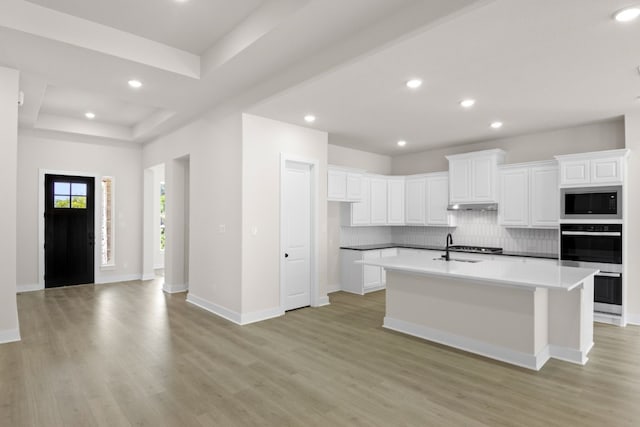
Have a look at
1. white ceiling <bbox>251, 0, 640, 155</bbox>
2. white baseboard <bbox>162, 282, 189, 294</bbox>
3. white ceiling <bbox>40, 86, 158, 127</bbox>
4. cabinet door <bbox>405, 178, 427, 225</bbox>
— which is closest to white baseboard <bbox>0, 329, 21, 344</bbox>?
white baseboard <bbox>162, 282, 189, 294</bbox>

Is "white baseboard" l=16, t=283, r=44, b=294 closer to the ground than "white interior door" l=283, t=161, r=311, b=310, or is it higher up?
closer to the ground

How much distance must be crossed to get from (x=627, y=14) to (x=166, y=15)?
3591 millimetres

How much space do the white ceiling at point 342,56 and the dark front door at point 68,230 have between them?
2334 mm

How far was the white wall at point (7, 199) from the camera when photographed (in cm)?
388

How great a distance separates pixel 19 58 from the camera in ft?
11.8

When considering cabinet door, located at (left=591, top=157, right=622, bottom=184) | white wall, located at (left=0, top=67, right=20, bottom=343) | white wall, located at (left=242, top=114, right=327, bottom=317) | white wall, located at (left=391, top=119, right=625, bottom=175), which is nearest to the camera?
white wall, located at (left=0, top=67, right=20, bottom=343)

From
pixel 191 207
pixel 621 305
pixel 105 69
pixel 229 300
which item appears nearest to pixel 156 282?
pixel 191 207

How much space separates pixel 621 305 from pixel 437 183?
10.8 ft

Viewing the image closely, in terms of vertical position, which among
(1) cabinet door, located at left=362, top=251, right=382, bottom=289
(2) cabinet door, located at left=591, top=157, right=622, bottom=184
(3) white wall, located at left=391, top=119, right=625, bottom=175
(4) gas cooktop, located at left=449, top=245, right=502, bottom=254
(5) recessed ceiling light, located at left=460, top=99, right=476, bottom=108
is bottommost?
(1) cabinet door, located at left=362, top=251, right=382, bottom=289

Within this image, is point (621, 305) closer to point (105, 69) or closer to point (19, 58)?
point (105, 69)

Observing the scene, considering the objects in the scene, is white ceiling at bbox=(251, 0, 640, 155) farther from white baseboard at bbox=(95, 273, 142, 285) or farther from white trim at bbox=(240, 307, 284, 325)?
white baseboard at bbox=(95, 273, 142, 285)

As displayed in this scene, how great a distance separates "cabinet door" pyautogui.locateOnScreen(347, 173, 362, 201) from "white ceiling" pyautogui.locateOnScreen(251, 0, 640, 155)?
36.9 inches

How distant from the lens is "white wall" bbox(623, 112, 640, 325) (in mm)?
4652

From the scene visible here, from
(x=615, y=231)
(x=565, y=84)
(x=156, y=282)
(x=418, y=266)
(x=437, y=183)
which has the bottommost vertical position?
(x=156, y=282)
